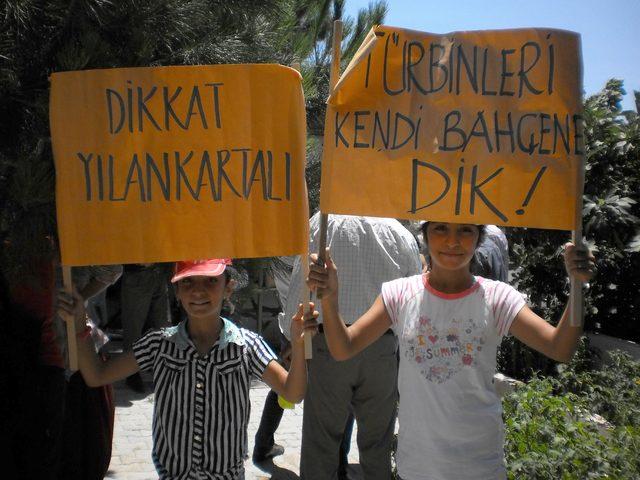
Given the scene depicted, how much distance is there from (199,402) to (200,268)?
47 cm

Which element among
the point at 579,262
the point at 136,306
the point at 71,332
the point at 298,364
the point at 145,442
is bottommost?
the point at 145,442

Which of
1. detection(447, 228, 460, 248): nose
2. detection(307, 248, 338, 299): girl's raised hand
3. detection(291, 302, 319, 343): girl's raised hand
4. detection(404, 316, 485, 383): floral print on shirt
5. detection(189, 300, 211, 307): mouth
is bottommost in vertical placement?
detection(404, 316, 485, 383): floral print on shirt

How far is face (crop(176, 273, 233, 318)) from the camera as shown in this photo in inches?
112

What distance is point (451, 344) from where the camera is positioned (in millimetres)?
2734

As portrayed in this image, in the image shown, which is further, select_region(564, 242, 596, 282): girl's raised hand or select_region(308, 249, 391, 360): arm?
select_region(308, 249, 391, 360): arm

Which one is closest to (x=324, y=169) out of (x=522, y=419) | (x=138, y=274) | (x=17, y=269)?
(x=17, y=269)

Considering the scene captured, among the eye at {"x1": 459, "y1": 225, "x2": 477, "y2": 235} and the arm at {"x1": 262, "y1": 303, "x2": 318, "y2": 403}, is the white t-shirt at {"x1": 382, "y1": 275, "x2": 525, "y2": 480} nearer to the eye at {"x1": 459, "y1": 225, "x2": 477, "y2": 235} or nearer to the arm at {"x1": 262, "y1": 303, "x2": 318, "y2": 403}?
the eye at {"x1": 459, "y1": 225, "x2": 477, "y2": 235}

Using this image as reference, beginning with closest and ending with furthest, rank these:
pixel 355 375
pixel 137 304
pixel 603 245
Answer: pixel 355 375 < pixel 603 245 < pixel 137 304

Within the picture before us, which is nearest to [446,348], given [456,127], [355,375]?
[456,127]

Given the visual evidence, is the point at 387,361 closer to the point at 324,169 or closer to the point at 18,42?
the point at 324,169

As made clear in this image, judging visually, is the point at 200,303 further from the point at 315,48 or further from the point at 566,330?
the point at 315,48

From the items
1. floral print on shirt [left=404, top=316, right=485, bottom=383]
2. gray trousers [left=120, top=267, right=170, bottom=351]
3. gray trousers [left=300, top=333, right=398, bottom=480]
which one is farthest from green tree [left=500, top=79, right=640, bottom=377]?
floral print on shirt [left=404, top=316, right=485, bottom=383]

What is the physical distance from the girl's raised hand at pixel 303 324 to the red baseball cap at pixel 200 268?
13.0 inches

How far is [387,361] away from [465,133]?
196 cm
